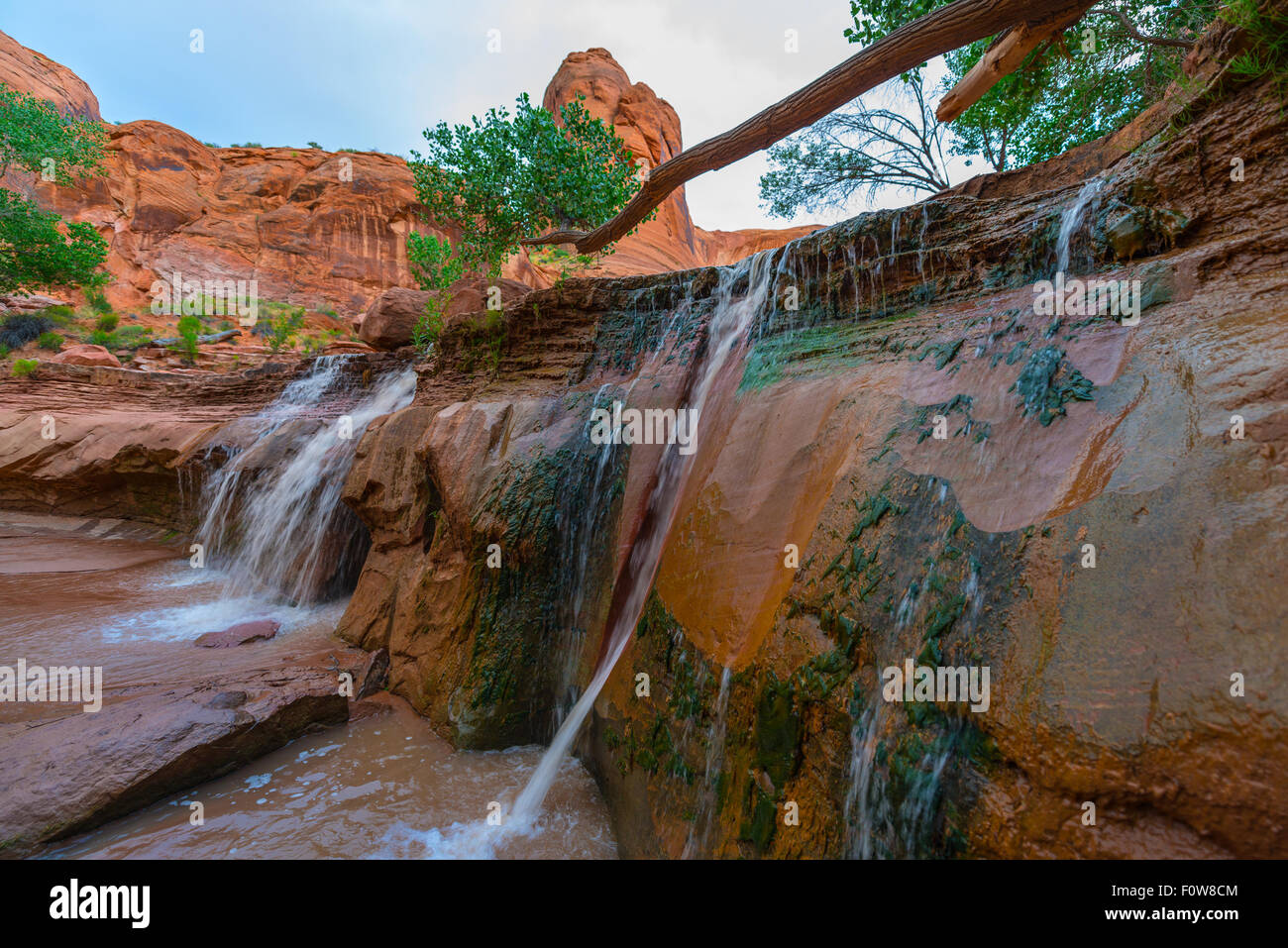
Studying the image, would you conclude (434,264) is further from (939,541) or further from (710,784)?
(939,541)

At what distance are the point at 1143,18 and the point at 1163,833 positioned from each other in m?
9.94

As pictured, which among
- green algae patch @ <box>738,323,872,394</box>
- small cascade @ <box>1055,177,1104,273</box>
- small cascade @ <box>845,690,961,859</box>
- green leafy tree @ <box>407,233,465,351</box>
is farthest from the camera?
green leafy tree @ <box>407,233,465,351</box>

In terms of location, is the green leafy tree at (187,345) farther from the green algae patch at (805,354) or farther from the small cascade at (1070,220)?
the small cascade at (1070,220)

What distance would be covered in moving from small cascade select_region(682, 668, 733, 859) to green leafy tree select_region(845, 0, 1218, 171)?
226 inches

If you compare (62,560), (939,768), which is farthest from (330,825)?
(62,560)

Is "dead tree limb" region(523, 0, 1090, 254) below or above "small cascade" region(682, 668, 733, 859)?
above

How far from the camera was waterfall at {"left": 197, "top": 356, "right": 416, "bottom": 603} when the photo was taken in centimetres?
728

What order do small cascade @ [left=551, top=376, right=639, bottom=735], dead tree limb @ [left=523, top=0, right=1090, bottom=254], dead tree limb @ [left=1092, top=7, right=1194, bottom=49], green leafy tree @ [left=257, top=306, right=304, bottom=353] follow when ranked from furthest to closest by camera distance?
1. green leafy tree @ [left=257, top=306, right=304, bottom=353]
2. dead tree limb @ [left=1092, top=7, right=1194, bottom=49]
3. small cascade @ [left=551, top=376, right=639, bottom=735]
4. dead tree limb @ [left=523, top=0, right=1090, bottom=254]

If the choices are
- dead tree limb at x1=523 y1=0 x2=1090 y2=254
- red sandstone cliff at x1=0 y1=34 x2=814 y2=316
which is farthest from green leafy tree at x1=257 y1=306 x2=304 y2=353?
dead tree limb at x1=523 y1=0 x2=1090 y2=254

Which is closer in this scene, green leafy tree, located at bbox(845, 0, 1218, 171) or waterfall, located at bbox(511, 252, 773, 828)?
waterfall, located at bbox(511, 252, 773, 828)

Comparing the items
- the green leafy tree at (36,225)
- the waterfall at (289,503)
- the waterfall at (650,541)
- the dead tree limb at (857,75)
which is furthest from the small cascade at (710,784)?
the green leafy tree at (36,225)

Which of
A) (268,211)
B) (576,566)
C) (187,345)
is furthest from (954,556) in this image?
(268,211)

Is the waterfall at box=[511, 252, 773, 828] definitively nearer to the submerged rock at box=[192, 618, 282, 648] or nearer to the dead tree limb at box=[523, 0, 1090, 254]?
the dead tree limb at box=[523, 0, 1090, 254]

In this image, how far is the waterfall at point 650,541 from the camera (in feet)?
12.1
